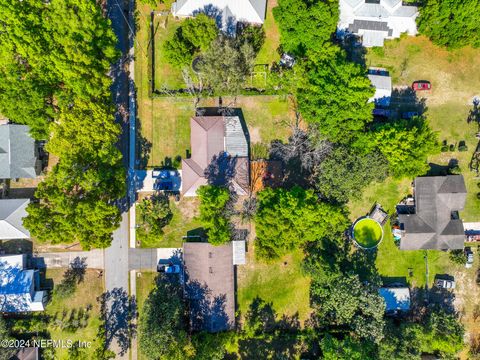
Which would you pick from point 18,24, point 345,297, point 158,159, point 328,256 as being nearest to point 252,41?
point 158,159

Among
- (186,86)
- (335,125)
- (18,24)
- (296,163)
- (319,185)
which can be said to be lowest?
(319,185)

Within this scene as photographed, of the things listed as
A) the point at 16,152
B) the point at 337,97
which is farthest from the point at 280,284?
the point at 16,152

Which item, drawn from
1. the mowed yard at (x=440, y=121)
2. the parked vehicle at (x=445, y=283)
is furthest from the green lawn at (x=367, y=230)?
the parked vehicle at (x=445, y=283)

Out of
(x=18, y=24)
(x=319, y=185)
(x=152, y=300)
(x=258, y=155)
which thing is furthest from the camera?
(x=258, y=155)

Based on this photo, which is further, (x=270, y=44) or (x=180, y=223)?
(x=270, y=44)

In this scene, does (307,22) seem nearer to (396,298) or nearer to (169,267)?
(169,267)

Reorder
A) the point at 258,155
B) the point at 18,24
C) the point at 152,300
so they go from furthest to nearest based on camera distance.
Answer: the point at 258,155 → the point at 152,300 → the point at 18,24

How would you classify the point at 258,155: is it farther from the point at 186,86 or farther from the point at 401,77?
the point at 401,77
